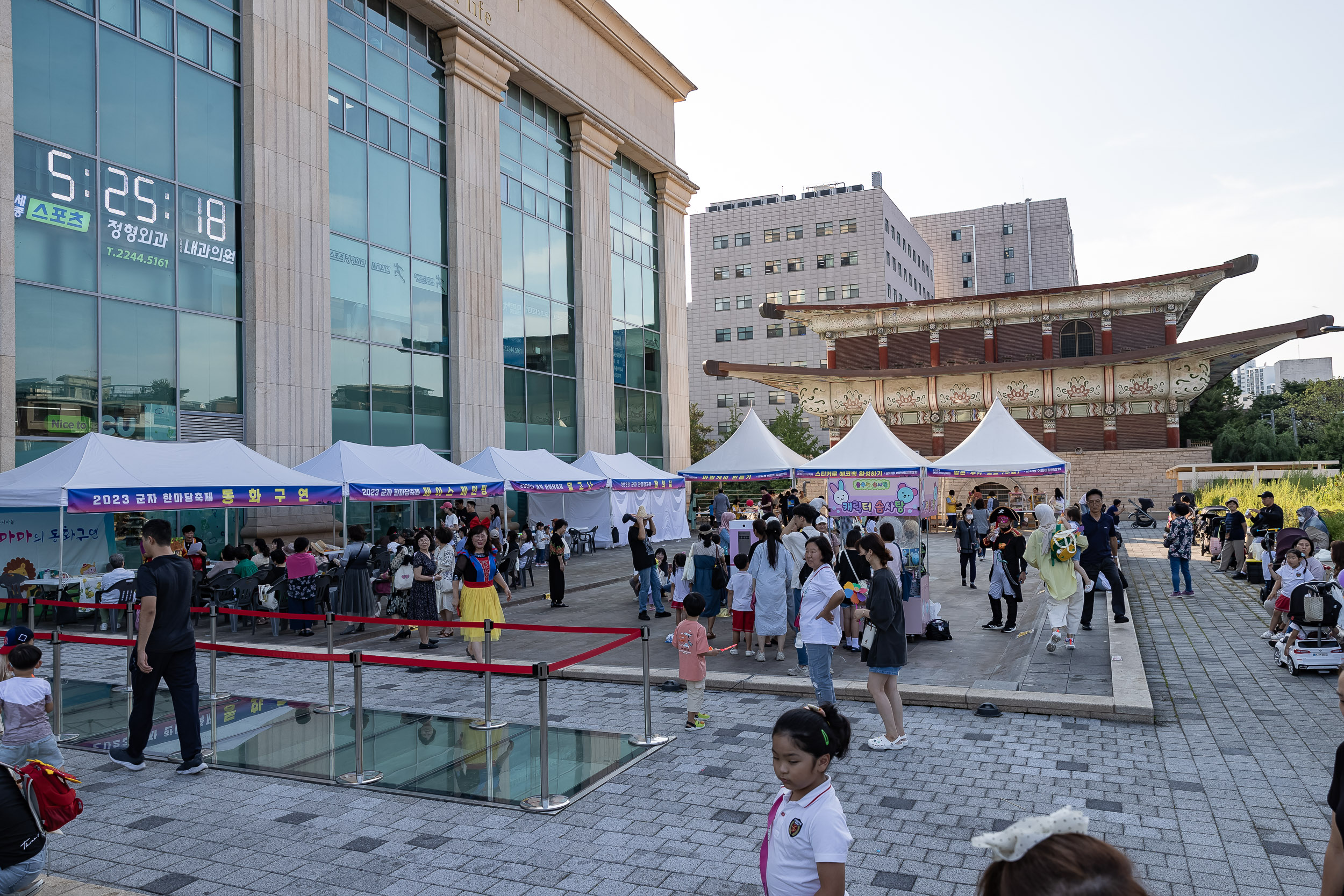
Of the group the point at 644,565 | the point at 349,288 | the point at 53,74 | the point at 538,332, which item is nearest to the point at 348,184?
the point at 349,288

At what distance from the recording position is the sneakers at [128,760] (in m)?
7.30

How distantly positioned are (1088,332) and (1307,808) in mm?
41564

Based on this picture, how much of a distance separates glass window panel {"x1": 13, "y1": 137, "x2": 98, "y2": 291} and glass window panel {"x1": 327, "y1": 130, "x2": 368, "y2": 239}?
20.1ft

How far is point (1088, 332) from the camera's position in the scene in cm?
4291

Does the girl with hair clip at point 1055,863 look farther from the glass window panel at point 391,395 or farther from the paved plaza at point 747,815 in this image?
the glass window panel at point 391,395

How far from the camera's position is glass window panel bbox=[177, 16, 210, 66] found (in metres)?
18.2

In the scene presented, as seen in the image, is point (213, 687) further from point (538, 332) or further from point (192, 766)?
point (538, 332)

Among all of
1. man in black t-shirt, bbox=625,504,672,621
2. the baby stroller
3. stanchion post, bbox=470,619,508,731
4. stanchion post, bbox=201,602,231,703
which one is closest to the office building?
stanchion post, bbox=201,602,231,703

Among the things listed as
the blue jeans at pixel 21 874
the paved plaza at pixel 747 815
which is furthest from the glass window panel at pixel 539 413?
the blue jeans at pixel 21 874

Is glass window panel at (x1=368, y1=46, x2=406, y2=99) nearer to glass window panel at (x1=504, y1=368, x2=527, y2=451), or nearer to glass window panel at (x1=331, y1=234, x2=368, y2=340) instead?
glass window panel at (x1=331, y1=234, x2=368, y2=340)

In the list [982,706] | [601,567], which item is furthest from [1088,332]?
[982,706]

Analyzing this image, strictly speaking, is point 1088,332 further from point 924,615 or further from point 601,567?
point 924,615

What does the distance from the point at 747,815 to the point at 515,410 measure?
915 inches

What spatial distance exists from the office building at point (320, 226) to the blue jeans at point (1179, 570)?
1867cm
